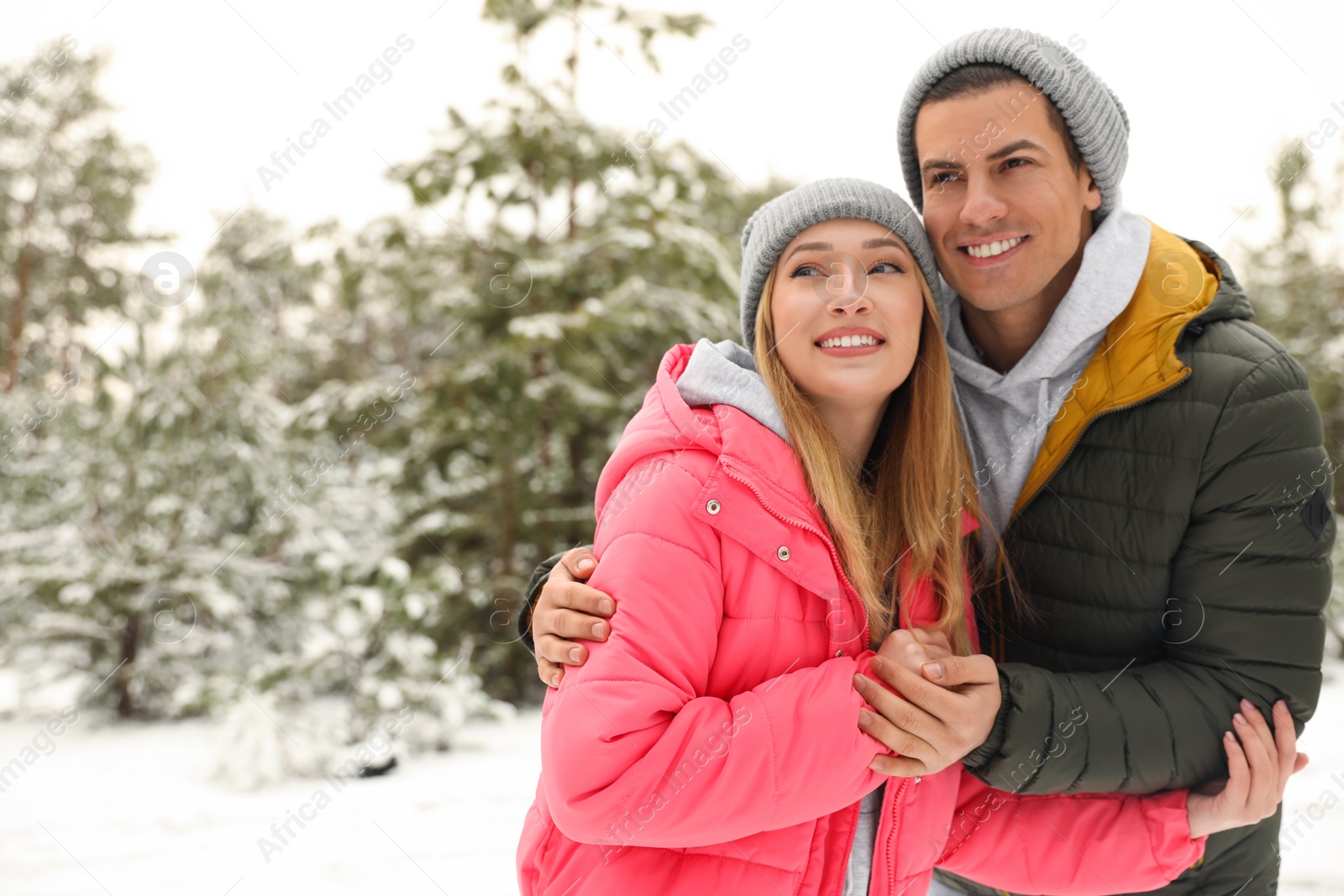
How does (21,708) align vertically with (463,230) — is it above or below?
below

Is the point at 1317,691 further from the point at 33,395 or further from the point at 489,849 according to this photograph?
the point at 33,395

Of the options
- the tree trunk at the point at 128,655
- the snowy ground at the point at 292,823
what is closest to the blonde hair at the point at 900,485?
the snowy ground at the point at 292,823

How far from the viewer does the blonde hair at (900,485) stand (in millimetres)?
1481

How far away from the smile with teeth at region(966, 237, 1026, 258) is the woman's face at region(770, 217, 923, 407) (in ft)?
0.56

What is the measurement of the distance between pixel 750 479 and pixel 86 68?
754 centimetres

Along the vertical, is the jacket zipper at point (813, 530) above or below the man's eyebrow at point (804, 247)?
below

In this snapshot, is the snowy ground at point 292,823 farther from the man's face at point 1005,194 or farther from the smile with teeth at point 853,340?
the man's face at point 1005,194

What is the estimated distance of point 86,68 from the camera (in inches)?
262

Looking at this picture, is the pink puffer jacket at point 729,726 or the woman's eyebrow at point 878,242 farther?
the woman's eyebrow at point 878,242

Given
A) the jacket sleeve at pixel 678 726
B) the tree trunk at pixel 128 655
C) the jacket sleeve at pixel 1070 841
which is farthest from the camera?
the tree trunk at pixel 128 655

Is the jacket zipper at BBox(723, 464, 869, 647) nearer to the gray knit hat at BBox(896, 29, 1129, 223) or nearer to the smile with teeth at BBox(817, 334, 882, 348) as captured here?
the smile with teeth at BBox(817, 334, 882, 348)

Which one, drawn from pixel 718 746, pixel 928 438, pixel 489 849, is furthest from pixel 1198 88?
pixel 489 849

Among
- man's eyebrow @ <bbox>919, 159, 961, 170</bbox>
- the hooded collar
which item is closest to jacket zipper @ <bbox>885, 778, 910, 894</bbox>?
the hooded collar

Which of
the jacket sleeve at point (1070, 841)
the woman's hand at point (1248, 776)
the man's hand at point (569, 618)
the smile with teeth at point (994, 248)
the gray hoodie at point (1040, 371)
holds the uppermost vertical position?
the smile with teeth at point (994, 248)
